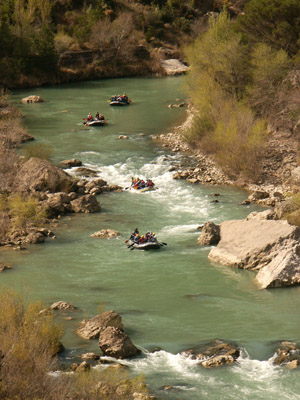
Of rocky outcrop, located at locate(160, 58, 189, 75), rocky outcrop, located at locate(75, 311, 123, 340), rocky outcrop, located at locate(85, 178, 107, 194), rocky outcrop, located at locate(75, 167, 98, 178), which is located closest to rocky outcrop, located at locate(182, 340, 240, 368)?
rocky outcrop, located at locate(75, 311, 123, 340)

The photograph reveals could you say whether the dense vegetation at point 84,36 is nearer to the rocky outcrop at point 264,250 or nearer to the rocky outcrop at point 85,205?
the rocky outcrop at point 85,205

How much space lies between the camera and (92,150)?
4919 cm

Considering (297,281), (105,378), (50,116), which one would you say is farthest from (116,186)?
(105,378)

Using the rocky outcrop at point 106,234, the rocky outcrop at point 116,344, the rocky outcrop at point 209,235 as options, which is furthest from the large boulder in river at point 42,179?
the rocky outcrop at point 116,344

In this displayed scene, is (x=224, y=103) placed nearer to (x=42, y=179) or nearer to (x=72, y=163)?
(x=72, y=163)

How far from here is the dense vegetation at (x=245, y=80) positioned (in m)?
43.4

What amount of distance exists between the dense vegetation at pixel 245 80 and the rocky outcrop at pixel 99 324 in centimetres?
2023

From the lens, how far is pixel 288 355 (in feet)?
71.2

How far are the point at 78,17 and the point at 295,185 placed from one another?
57995mm

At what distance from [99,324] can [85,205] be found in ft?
47.9

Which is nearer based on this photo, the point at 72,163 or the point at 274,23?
the point at 72,163

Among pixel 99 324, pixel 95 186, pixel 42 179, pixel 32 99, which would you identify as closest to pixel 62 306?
pixel 99 324

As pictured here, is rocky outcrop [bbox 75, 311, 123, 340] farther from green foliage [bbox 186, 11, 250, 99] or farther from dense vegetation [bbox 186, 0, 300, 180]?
green foliage [bbox 186, 11, 250, 99]

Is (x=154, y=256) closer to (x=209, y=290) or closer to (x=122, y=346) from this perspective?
(x=209, y=290)
